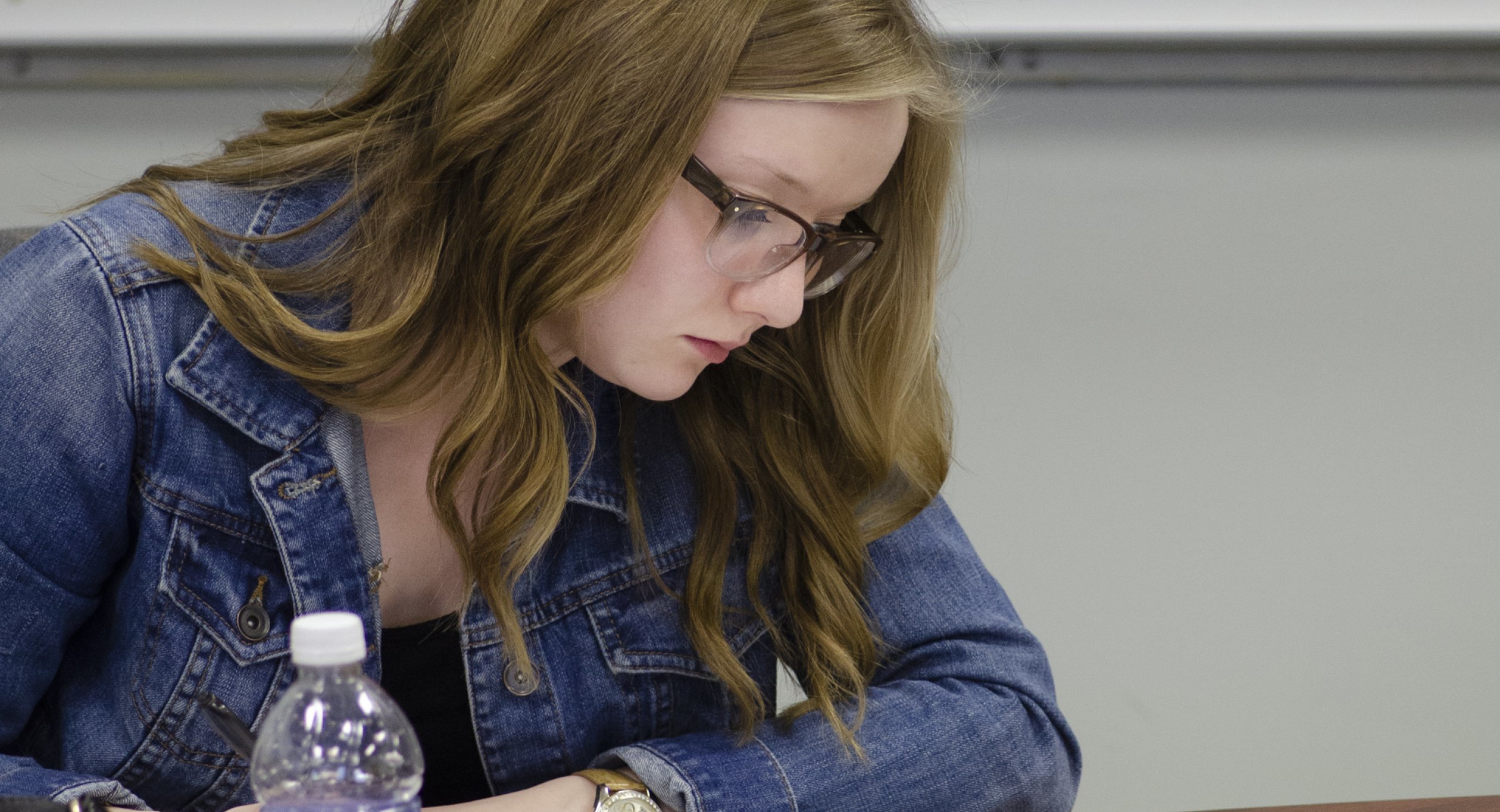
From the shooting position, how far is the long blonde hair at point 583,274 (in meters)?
0.94

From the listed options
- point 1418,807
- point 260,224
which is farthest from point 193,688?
point 1418,807

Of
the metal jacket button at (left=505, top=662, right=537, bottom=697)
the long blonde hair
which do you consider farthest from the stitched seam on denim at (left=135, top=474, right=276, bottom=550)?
the metal jacket button at (left=505, top=662, right=537, bottom=697)

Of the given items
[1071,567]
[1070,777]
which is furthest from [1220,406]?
[1070,777]

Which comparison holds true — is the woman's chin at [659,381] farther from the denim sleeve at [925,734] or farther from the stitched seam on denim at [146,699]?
the stitched seam on denim at [146,699]

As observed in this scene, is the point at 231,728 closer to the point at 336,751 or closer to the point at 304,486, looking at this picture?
the point at 336,751

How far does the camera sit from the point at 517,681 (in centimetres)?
112

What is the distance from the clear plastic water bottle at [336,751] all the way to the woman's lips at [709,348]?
1.22 feet

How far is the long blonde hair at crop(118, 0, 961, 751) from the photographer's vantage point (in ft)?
3.07

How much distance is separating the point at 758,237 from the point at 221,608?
1.63 ft

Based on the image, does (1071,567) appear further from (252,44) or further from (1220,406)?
(252,44)

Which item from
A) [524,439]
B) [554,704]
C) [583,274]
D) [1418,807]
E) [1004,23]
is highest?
[1004,23]

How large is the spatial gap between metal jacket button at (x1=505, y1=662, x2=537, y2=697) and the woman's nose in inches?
14.5

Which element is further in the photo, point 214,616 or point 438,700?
point 438,700

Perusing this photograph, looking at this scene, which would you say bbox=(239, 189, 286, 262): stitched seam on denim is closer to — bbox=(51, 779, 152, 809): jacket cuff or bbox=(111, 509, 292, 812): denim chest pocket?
bbox=(111, 509, 292, 812): denim chest pocket
